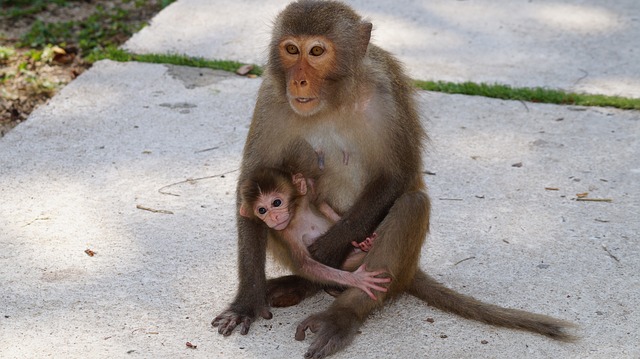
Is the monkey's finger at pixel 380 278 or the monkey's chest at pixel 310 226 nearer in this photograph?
Result: the monkey's finger at pixel 380 278

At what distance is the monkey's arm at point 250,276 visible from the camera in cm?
410

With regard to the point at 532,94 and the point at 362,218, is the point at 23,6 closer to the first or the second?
the point at 532,94

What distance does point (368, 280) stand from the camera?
157 inches

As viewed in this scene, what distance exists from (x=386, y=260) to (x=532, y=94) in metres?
2.78

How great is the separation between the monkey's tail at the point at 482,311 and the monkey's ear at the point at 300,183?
24.5 inches

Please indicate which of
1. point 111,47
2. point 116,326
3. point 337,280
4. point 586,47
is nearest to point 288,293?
point 337,280

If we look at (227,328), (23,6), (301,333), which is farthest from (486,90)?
(23,6)

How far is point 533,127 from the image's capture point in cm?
603

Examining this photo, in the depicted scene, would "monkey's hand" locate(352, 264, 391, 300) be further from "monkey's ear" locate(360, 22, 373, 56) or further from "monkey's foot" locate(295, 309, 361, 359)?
"monkey's ear" locate(360, 22, 373, 56)

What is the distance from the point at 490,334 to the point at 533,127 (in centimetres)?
228

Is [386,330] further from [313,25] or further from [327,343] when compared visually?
[313,25]

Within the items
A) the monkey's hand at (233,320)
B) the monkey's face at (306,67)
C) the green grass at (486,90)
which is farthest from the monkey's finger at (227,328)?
the green grass at (486,90)

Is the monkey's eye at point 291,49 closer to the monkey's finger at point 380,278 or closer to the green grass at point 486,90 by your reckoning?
the monkey's finger at point 380,278

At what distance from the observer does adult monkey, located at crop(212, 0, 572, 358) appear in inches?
157
